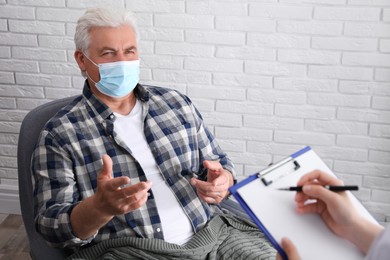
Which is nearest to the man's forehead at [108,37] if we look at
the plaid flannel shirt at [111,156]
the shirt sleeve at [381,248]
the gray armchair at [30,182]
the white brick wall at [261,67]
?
the plaid flannel shirt at [111,156]

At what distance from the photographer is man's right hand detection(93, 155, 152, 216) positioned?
4.00 feet

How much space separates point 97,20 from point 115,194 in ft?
2.19

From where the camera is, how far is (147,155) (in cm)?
164

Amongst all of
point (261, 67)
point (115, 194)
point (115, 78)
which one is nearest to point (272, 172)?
point (115, 194)

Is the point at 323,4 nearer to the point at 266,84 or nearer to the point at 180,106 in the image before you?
the point at 266,84

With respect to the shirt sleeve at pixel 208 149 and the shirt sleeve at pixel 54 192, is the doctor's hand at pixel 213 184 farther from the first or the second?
the shirt sleeve at pixel 54 192

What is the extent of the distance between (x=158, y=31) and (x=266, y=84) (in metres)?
0.56

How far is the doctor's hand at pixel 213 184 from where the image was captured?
1.54m

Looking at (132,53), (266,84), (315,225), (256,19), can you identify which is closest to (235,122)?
(266,84)

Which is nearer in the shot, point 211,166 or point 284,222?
point 284,222

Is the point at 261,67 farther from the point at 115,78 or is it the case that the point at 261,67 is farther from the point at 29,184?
the point at 29,184

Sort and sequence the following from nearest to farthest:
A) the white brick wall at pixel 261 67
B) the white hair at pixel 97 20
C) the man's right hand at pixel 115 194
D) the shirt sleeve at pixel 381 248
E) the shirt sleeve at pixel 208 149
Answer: the shirt sleeve at pixel 381 248 → the man's right hand at pixel 115 194 → the white hair at pixel 97 20 → the shirt sleeve at pixel 208 149 → the white brick wall at pixel 261 67

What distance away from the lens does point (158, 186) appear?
161cm

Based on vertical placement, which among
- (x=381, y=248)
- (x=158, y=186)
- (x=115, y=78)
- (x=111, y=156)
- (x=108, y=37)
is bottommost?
(x=158, y=186)
